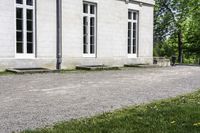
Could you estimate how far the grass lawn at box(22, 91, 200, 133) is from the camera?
661 centimetres

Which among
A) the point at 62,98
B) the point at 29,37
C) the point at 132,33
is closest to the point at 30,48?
the point at 29,37

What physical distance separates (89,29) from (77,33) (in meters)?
1.16

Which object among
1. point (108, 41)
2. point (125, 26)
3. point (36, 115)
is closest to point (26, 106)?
point (36, 115)

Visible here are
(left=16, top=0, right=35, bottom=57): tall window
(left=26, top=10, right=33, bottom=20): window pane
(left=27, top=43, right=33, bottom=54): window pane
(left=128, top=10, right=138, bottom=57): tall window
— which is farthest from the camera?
(left=128, top=10, right=138, bottom=57): tall window

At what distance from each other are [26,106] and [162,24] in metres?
43.1

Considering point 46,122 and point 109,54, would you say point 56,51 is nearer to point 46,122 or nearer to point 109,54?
point 109,54

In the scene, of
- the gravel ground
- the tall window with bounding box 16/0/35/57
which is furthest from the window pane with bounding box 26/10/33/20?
the gravel ground

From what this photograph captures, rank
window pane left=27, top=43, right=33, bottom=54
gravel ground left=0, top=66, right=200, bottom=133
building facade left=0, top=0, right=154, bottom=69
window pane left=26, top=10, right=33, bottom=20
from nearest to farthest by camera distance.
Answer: gravel ground left=0, top=66, right=200, bottom=133 → building facade left=0, top=0, right=154, bottom=69 → window pane left=26, top=10, right=33, bottom=20 → window pane left=27, top=43, right=33, bottom=54

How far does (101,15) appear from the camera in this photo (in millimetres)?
24297

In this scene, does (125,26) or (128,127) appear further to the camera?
(125,26)

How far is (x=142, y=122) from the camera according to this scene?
722 centimetres

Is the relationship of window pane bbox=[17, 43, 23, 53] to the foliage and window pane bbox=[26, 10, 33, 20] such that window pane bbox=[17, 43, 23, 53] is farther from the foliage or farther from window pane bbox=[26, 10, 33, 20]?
the foliage

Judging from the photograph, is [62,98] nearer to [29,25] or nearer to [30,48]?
[30,48]

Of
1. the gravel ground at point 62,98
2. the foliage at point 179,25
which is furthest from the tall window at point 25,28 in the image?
the foliage at point 179,25
